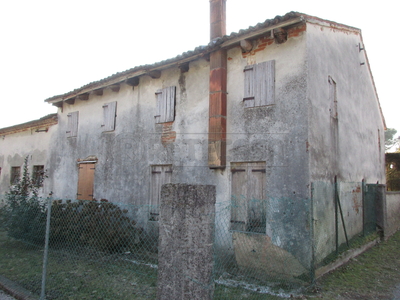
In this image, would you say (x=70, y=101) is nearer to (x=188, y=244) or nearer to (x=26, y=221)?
(x=26, y=221)

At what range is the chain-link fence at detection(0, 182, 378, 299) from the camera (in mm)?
5383

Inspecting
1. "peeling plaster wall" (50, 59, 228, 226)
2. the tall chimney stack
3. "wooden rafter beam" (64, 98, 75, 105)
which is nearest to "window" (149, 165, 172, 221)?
"peeling plaster wall" (50, 59, 228, 226)

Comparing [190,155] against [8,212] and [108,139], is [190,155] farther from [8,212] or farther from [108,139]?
[8,212]

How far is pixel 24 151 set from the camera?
14.3 meters

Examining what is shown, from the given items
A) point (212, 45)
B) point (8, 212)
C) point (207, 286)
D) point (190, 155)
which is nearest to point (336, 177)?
point (190, 155)

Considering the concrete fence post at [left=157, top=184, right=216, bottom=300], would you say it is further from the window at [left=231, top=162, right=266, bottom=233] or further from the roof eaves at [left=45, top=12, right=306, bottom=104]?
the roof eaves at [left=45, top=12, right=306, bottom=104]

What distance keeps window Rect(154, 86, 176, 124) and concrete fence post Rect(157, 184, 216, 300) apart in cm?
590

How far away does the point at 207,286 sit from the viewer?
2986 millimetres

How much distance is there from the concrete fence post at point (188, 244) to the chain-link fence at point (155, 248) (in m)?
2.10

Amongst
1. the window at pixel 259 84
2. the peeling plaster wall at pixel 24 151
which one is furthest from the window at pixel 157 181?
the peeling plaster wall at pixel 24 151

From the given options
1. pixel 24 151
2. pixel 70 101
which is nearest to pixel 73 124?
pixel 70 101

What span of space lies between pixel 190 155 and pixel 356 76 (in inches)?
257

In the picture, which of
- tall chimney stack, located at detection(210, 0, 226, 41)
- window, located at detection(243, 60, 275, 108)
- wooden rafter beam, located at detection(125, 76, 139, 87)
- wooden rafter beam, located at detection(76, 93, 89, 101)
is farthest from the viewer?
wooden rafter beam, located at detection(76, 93, 89, 101)

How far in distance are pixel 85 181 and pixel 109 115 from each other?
105 inches
